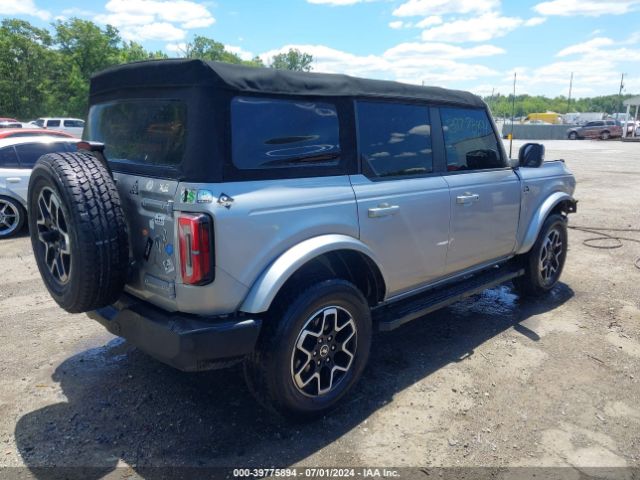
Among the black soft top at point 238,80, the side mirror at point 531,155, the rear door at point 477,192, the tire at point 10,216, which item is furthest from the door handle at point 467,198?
the tire at point 10,216

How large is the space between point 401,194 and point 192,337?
175cm

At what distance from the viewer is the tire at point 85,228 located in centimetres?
257

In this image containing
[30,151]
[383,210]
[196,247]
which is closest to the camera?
[196,247]

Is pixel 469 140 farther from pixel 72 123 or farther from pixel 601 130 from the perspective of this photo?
pixel 601 130

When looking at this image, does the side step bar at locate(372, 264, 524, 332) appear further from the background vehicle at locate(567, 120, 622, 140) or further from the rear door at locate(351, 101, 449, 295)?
the background vehicle at locate(567, 120, 622, 140)

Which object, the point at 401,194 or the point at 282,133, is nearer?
the point at 282,133

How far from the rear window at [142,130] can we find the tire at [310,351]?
1.08 m

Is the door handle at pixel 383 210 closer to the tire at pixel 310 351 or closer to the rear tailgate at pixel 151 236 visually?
the tire at pixel 310 351

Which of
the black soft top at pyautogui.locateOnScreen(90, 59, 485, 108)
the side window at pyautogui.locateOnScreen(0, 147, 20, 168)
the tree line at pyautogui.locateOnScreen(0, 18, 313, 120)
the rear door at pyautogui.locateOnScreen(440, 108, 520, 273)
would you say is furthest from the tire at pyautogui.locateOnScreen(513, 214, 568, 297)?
the tree line at pyautogui.locateOnScreen(0, 18, 313, 120)

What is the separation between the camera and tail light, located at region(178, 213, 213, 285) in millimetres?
2461

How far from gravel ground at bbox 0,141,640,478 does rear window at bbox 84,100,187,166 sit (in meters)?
1.62

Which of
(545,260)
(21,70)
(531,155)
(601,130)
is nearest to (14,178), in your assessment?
(531,155)

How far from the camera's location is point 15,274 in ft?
19.7

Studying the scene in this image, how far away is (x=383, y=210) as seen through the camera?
10.8ft
